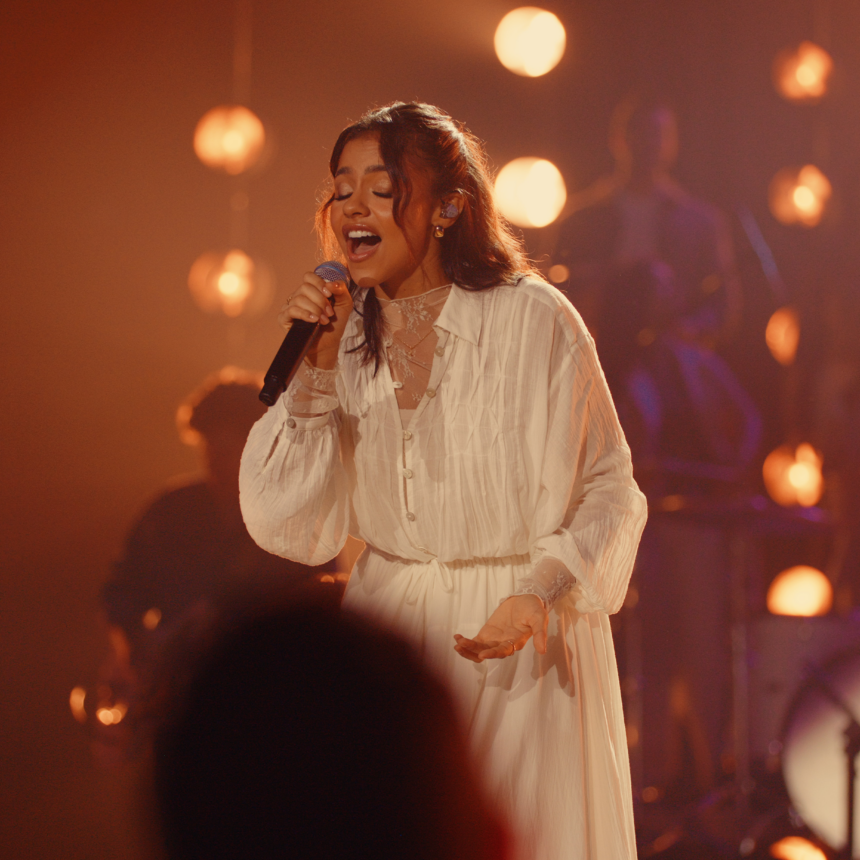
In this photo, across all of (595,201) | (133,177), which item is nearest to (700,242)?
(595,201)

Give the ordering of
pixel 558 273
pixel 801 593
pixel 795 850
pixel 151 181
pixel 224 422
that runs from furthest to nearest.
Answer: pixel 801 593 → pixel 151 181 → pixel 558 273 → pixel 795 850 → pixel 224 422

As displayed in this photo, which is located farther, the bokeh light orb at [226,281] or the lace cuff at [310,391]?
the bokeh light orb at [226,281]

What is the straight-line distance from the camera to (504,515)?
3.62 ft

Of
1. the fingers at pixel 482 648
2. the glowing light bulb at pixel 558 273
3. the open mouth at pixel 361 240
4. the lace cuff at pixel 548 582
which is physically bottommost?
the fingers at pixel 482 648

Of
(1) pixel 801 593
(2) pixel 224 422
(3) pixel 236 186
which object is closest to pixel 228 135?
(3) pixel 236 186

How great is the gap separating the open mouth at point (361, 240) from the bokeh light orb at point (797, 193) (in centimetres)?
238

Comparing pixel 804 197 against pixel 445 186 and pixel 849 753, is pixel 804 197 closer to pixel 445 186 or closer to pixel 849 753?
pixel 849 753

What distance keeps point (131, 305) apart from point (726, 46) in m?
2.33

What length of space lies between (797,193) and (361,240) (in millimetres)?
2460

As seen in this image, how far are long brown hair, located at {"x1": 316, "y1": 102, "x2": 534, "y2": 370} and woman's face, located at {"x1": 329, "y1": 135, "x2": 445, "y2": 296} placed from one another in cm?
1

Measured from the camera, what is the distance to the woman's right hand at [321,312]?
105cm

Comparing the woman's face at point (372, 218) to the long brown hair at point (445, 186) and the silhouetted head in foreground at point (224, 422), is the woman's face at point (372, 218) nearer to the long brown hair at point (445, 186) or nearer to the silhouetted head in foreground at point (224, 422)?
the long brown hair at point (445, 186)

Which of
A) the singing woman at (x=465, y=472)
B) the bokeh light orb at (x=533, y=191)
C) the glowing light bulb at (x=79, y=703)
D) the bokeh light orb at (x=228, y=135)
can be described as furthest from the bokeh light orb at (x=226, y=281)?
the singing woman at (x=465, y=472)

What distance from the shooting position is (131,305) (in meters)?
2.74
